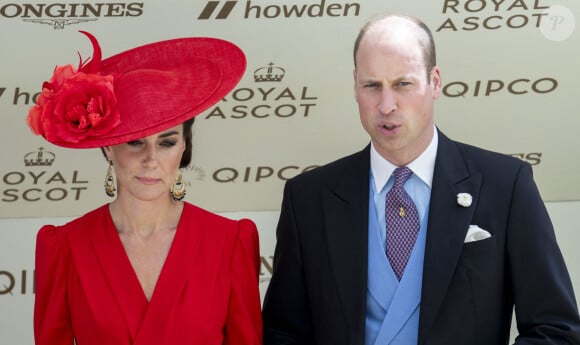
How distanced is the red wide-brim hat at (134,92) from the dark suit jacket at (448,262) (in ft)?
1.25

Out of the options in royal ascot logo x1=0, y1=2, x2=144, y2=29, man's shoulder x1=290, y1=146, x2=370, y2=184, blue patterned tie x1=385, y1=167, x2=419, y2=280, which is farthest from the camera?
royal ascot logo x1=0, y1=2, x2=144, y2=29

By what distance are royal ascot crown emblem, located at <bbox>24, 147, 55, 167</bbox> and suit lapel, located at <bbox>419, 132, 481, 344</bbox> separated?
68.0 inches

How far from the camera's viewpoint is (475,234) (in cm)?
269

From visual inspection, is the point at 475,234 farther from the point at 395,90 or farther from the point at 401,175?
the point at 395,90

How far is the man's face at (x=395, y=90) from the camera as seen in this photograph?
2.68m

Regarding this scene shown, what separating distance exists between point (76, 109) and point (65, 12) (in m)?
1.41

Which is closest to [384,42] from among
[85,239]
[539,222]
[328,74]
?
[539,222]

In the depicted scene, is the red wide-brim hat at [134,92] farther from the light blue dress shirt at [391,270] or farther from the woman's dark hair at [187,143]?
the light blue dress shirt at [391,270]

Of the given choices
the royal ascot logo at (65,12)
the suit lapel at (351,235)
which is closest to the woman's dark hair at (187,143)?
the suit lapel at (351,235)

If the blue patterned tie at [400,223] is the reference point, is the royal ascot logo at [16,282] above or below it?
below

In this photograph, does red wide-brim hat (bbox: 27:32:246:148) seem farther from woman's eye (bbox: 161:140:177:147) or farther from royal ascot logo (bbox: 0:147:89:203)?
royal ascot logo (bbox: 0:147:89:203)

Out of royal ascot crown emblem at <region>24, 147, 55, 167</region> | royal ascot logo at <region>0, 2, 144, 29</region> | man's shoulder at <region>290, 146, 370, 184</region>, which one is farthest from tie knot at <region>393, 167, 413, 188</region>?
royal ascot crown emblem at <region>24, 147, 55, 167</region>

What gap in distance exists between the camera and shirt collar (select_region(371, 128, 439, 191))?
278 cm

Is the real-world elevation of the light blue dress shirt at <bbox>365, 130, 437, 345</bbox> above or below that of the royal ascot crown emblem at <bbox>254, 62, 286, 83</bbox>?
below
